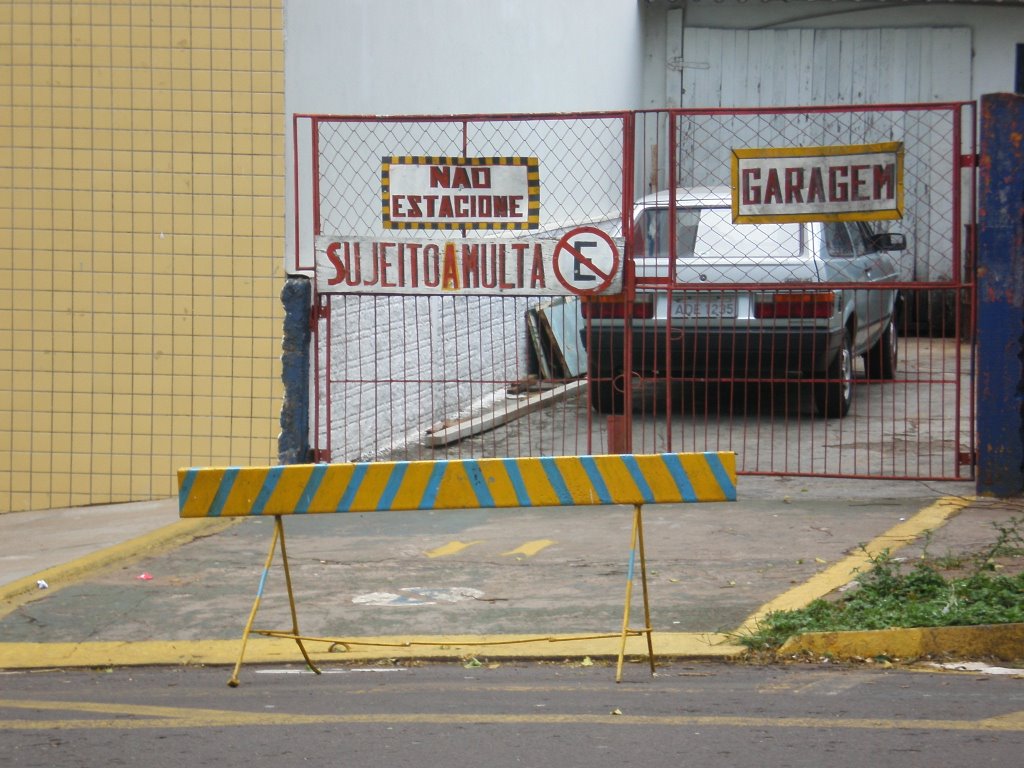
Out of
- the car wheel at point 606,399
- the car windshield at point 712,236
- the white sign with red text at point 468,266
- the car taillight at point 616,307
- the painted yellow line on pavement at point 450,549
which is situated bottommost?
the painted yellow line on pavement at point 450,549

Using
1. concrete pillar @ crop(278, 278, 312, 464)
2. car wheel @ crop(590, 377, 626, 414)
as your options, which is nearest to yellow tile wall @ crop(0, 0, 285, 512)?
concrete pillar @ crop(278, 278, 312, 464)

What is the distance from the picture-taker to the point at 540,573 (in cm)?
727

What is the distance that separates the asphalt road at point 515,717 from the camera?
15.0 feet

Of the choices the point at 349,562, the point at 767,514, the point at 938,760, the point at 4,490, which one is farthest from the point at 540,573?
the point at 4,490

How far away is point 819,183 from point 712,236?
6.81ft

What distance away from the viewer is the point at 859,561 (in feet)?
23.8

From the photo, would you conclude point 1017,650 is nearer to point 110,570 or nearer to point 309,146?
point 110,570

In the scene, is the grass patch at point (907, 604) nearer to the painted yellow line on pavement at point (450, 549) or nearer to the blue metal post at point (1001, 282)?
the blue metal post at point (1001, 282)

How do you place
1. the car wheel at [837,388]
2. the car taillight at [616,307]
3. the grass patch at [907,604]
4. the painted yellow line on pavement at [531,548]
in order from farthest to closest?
the car wheel at [837,388] → the car taillight at [616,307] → the painted yellow line on pavement at [531,548] → the grass patch at [907,604]

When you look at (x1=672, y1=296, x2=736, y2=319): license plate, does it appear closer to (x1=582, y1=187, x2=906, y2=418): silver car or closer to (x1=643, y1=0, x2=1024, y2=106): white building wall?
(x1=582, y1=187, x2=906, y2=418): silver car

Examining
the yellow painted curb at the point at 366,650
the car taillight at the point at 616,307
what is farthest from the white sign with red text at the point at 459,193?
the yellow painted curb at the point at 366,650

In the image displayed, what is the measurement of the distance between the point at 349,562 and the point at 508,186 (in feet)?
9.14

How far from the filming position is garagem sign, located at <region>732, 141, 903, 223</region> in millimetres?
8617

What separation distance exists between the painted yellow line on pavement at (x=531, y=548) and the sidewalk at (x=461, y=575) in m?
0.03
